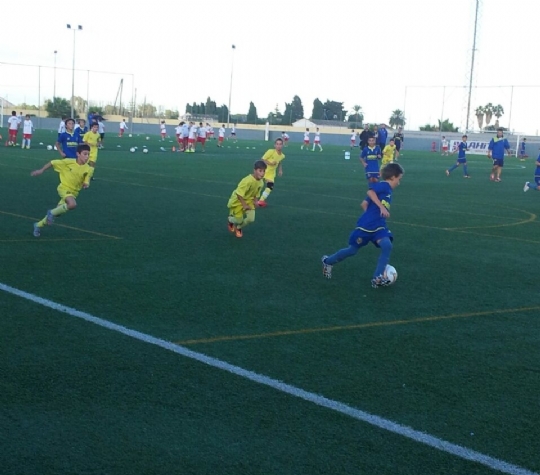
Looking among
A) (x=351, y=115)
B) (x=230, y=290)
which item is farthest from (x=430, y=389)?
(x=351, y=115)

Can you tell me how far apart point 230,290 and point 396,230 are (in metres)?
6.45

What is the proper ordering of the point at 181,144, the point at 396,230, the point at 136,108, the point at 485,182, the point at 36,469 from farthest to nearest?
the point at 136,108, the point at 181,144, the point at 485,182, the point at 396,230, the point at 36,469

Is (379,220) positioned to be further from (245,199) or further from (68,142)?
(68,142)

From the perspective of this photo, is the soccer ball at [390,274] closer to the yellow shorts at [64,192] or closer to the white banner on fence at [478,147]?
the yellow shorts at [64,192]

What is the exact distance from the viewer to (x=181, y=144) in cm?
4609

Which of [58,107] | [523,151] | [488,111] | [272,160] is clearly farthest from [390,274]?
[58,107]

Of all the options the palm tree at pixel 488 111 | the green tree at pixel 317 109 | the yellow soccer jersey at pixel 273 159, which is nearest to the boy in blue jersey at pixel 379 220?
the yellow soccer jersey at pixel 273 159

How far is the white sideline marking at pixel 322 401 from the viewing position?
459cm

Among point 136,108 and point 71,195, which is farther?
point 136,108

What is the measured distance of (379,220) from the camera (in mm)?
9148

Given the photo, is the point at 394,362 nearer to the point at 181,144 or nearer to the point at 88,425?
the point at 88,425

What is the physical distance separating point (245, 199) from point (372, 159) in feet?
34.7

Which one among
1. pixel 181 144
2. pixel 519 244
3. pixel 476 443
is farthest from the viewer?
pixel 181 144

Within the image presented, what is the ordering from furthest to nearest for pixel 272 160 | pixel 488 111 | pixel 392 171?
1. pixel 488 111
2. pixel 272 160
3. pixel 392 171
